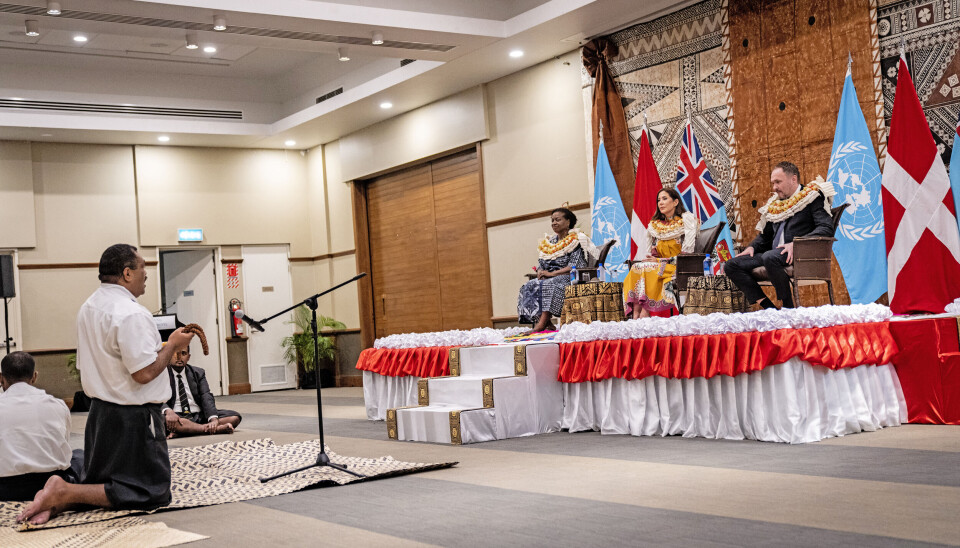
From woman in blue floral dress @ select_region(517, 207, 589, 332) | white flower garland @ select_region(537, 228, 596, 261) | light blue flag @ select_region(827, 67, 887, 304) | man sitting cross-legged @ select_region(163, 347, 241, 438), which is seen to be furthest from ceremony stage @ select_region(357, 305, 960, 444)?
man sitting cross-legged @ select_region(163, 347, 241, 438)

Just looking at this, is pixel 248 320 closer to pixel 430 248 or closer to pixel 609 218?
pixel 609 218

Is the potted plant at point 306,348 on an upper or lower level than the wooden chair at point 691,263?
lower

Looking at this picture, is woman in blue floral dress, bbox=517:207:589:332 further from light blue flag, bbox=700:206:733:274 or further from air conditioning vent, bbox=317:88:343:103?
air conditioning vent, bbox=317:88:343:103

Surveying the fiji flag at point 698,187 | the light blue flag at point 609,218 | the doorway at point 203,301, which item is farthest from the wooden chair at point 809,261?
the doorway at point 203,301

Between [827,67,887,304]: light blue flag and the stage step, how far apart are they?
8.81ft

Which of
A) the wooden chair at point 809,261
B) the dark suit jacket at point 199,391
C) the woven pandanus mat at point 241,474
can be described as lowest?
the woven pandanus mat at point 241,474

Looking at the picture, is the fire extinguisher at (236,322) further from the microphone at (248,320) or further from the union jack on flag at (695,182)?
the microphone at (248,320)

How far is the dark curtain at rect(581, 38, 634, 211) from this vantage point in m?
9.83

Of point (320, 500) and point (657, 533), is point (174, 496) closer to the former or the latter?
point (320, 500)

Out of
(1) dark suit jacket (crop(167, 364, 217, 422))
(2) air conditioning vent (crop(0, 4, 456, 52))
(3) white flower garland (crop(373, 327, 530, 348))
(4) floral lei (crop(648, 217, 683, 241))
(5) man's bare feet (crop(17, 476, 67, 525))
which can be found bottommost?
(5) man's bare feet (crop(17, 476, 67, 525))

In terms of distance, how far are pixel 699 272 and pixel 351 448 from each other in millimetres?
2958

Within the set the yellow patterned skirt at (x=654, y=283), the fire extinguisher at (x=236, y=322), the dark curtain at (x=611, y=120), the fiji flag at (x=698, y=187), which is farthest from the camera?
the fire extinguisher at (x=236, y=322)

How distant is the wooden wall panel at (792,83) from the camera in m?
7.85

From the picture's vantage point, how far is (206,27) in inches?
363
